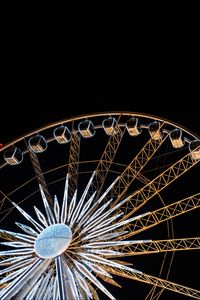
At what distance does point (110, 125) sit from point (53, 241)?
199 inches

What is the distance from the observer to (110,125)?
19.0 meters

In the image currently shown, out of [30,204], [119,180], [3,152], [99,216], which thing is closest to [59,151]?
[30,204]

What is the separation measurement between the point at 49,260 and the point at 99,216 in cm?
191

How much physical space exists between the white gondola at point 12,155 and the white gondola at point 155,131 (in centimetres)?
479

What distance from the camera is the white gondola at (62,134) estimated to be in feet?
64.0

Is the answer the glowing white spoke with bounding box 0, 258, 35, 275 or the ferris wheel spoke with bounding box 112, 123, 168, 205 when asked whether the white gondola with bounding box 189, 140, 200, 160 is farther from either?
the glowing white spoke with bounding box 0, 258, 35, 275

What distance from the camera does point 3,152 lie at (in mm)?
19516

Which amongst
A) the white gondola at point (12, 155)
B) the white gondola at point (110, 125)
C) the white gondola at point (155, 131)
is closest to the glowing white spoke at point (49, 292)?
the white gondola at point (12, 155)

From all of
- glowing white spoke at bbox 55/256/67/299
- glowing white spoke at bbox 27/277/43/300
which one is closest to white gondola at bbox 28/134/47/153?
glowing white spoke at bbox 55/256/67/299

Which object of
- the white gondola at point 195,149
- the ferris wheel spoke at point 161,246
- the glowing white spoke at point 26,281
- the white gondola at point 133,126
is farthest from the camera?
the white gondola at point 133,126

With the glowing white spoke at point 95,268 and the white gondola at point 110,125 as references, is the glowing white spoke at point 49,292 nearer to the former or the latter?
the glowing white spoke at point 95,268

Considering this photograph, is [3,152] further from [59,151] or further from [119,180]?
[59,151]

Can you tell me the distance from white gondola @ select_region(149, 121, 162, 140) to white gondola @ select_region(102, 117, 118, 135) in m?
1.43

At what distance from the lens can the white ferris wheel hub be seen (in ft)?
50.4
